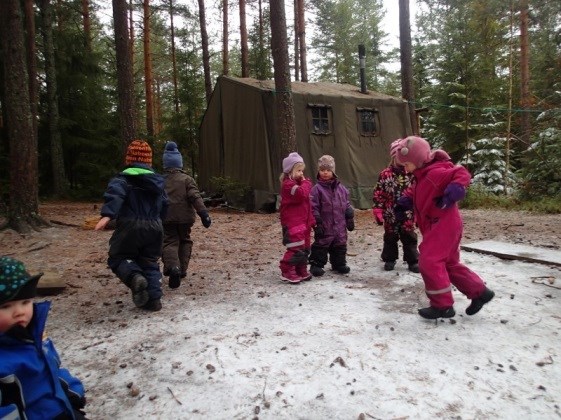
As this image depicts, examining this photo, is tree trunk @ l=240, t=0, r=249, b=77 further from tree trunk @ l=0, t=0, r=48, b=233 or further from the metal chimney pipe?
tree trunk @ l=0, t=0, r=48, b=233

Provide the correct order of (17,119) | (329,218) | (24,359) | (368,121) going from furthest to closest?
1. (368,121)
2. (17,119)
3. (329,218)
4. (24,359)

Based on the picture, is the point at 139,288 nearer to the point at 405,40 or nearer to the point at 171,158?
the point at 171,158

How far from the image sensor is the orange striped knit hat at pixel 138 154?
14.0 ft

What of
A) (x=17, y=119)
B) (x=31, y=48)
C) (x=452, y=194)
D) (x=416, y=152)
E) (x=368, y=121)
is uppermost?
(x=31, y=48)

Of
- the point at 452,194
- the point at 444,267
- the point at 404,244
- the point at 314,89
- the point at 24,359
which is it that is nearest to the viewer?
the point at 24,359

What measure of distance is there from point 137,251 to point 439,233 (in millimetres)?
2892

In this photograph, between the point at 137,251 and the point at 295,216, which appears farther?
the point at 295,216

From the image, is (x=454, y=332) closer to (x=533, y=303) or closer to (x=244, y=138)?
(x=533, y=303)

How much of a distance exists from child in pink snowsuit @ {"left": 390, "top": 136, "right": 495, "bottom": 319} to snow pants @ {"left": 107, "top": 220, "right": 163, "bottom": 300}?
2555mm

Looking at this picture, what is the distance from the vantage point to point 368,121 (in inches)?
527

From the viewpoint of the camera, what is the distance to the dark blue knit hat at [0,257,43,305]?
180 cm

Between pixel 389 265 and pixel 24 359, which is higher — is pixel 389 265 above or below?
below

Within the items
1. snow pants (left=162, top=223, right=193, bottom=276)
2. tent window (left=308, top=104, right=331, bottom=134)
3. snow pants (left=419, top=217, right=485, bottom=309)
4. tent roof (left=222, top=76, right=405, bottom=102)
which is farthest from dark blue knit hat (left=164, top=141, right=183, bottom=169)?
tent window (left=308, top=104, right=331, bottom=134)

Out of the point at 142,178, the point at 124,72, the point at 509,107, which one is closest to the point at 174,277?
the point at 142,178
